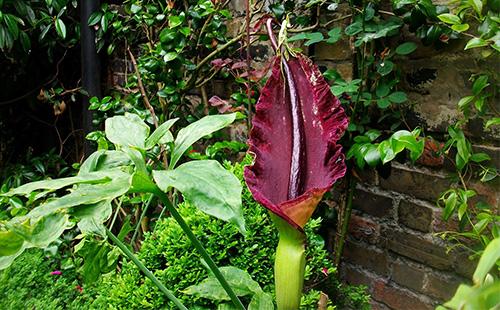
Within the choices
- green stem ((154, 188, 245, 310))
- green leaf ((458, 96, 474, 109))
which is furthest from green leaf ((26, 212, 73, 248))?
green leaf ((458, 96, 474, 109))

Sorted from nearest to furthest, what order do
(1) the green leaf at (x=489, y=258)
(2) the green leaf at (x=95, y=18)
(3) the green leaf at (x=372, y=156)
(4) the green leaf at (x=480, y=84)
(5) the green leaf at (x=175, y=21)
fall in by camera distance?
1. (1) the green leaf at (x=489, y=258)
2. (4) the green leaf at (x=480, y=84)
3. (3) the green leaf at (x=372, y=156)
4. (5) the green leaf at (x=175, y=21)
5. (2) the green leaf at (x=95, y=18)

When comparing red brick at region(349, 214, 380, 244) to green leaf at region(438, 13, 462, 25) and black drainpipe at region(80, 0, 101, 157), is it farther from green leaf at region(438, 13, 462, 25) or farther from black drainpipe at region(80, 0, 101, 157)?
black drainpipe at region(80, 0, 101, 157)

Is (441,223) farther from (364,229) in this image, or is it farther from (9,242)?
(9,242)

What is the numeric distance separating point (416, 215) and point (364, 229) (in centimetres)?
18

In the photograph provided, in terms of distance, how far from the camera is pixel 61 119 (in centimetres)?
282

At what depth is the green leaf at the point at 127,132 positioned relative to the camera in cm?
69

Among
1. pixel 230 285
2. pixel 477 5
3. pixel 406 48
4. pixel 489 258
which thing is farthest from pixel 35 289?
pixel 489 258

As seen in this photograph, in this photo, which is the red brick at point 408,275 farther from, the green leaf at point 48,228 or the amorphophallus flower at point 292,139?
the green leaf at point 48,228

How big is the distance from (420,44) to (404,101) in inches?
5.7

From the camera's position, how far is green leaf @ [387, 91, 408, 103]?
4.09 ft

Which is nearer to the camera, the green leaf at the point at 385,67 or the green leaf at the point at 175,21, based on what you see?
the green leaf at the point at 385,67

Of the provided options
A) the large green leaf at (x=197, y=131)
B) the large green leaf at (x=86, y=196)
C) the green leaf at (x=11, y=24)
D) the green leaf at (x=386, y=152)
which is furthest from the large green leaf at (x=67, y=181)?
the green leaf at (x=11, y=24)

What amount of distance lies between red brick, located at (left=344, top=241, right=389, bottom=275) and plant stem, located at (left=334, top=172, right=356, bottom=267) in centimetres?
4

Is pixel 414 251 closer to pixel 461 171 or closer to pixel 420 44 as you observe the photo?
pixel 461 171
